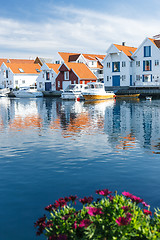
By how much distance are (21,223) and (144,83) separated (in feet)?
226

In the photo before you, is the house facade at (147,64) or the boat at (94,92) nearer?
the boat at (94,92)

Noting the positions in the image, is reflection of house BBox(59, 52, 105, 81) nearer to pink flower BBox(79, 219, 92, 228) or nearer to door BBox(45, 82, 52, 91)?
door BBox(45, 82, 52, 91)

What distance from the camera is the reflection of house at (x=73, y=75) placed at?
79875 millimetres

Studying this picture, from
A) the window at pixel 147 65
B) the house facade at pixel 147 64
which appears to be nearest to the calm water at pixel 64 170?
the house facade at pixel 147 64

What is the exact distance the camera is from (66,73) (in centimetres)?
8200

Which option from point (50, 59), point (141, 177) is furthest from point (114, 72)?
point (141, 177)

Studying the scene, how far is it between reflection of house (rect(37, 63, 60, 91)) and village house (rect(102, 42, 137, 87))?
16390 millimetres

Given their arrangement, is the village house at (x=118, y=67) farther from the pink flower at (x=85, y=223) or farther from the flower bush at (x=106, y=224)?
the pink flower at (x=85, y=223)

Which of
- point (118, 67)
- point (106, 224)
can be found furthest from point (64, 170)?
point (118, 67)

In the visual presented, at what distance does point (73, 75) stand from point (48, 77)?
12.2 m

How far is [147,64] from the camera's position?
245ft

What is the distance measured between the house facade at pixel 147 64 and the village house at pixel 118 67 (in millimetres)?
1672

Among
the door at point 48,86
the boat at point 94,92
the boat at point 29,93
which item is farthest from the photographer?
the door at point 48,86

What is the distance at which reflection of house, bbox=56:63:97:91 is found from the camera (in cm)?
7988
